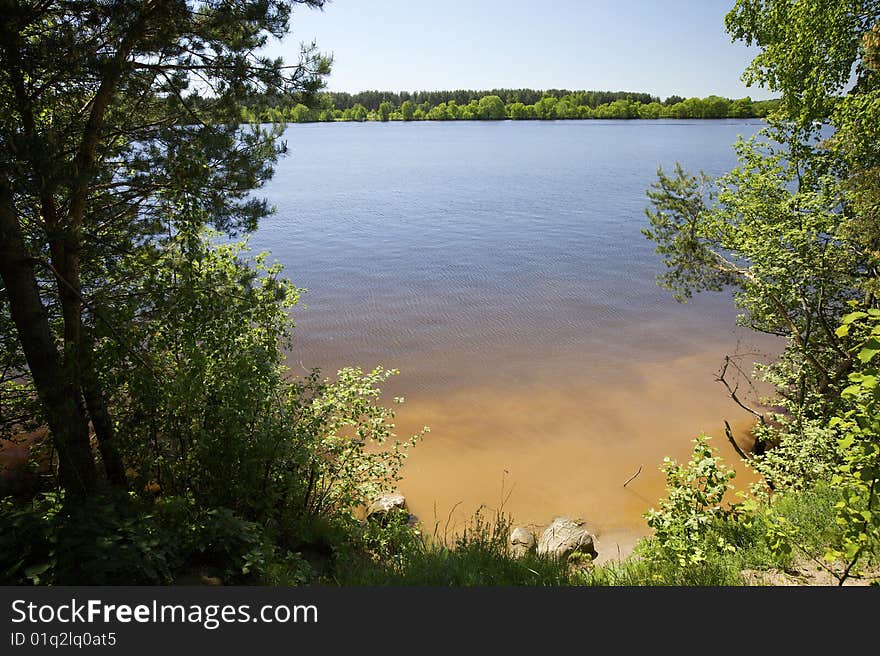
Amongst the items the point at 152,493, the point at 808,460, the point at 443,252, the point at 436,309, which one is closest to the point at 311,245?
the point at 443,252

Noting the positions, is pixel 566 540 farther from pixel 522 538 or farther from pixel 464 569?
pixel 464 569

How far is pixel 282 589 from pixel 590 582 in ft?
10.3

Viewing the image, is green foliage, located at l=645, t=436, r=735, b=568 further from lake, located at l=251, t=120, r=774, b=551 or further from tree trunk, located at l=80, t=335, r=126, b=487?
tree trunk, located at l=80, t=335, r=126, b=487

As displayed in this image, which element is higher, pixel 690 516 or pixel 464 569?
pixel 690 516

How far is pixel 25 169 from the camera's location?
16.9 ft

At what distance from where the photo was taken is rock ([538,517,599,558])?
353 inches

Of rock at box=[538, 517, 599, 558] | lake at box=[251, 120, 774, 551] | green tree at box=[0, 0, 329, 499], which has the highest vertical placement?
green tree at box=[0, 0, 329, 499]

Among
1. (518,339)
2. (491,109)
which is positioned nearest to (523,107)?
(491,109)

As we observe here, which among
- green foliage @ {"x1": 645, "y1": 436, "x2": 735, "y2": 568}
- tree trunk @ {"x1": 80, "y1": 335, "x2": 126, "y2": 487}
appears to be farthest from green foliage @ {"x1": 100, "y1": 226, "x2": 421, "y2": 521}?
green foliage @ {"x1": 645, "y1": 436, "x2": 735, "y2": 568}

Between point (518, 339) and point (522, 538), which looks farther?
point (518, 339)

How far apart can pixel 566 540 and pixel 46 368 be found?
25.5 ft

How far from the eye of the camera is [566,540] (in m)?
9.16

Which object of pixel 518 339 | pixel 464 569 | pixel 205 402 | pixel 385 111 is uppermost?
pixel 385 111

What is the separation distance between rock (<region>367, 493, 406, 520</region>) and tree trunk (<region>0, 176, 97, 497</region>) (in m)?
5.03
